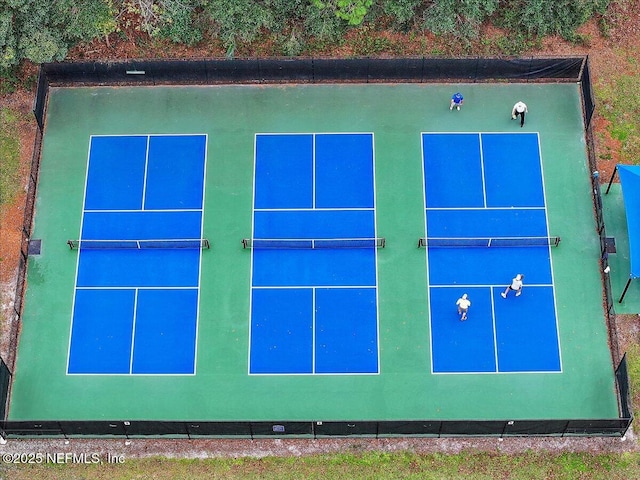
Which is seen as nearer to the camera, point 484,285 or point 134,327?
point 134,327

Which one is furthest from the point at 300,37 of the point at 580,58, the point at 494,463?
the point at 494,463

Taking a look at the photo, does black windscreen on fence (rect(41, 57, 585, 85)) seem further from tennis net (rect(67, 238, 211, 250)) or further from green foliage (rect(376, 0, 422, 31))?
tennis net (rect(67, 238, 211, 250))

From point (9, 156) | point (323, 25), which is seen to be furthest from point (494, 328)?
point (9, 156)

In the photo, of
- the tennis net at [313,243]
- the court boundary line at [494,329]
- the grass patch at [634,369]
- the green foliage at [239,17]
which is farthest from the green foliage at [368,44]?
the grass patch at [634,369]

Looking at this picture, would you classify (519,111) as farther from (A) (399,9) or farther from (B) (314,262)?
(B) (314,262)

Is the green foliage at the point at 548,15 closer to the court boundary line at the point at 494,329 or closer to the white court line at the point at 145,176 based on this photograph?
the court boundary line at the point at 494,329

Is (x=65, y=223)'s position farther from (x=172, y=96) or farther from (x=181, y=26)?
(x=181, y=26)

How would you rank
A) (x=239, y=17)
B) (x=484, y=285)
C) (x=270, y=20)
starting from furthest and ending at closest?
(x=270, y=20) → (x=239, y=17) → (x=484, y=285)

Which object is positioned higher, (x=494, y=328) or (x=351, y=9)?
(x=351, y=9)
